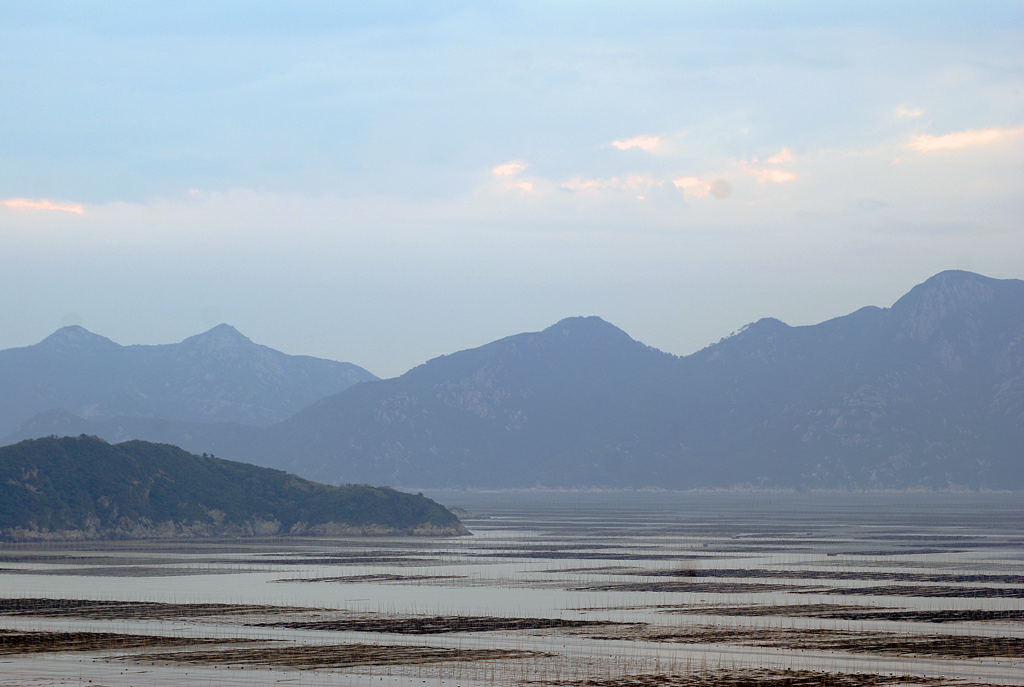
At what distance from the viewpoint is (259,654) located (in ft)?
214

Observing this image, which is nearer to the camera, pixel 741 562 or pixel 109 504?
pixel 741 562

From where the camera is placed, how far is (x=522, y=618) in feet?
264

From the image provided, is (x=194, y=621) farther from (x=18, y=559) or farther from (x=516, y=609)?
(x=18, y=559)

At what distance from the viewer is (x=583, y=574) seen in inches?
4473

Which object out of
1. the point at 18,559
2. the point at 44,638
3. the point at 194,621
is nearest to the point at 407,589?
the point at 194,621

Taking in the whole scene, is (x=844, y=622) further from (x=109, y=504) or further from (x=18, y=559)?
(x=109, y=504)

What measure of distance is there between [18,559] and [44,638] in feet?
228

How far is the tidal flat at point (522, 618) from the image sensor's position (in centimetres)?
5969

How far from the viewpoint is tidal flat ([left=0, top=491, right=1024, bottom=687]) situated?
59.7m

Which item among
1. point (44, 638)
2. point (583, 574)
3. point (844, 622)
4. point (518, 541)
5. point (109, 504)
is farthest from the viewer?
point (109, 504)

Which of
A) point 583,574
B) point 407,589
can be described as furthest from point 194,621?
point 583,574

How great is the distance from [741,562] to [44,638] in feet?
229

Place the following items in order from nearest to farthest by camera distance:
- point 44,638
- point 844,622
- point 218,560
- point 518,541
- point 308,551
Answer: point 44,638, point 844,622, point 218,560, point 308,551, point 518,541

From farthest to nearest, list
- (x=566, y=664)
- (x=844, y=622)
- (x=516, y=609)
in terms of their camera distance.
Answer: (x=516, y=609), (x=844, y=622), (x=566, y=664)
